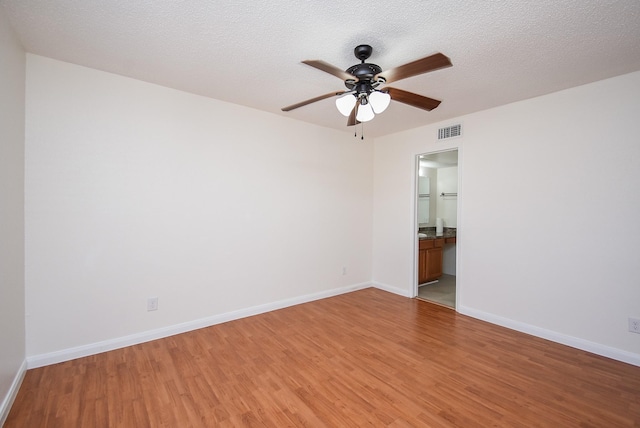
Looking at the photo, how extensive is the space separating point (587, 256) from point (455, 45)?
2.42 metres

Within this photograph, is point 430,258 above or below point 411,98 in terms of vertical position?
below

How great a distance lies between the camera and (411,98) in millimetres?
2221

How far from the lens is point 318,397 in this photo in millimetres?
2035

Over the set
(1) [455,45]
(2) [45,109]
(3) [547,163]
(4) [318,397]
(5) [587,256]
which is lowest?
(4) [318,397]

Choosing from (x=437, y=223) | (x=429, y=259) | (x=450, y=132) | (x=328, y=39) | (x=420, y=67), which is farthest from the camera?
(x=437, y=223)

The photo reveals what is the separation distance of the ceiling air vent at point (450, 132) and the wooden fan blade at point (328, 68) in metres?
2.30

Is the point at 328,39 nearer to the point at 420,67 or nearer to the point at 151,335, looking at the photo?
the point at 420,67

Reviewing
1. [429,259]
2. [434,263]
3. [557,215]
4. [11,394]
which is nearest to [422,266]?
[429,259]

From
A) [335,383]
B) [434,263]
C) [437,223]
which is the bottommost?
[335,383]

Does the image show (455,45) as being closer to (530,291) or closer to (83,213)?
(530,291)

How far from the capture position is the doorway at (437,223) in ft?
15.7

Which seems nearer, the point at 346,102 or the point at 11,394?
the point at 11,394

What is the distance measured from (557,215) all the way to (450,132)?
1.59m

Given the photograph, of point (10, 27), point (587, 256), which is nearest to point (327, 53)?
point (10, 27)
